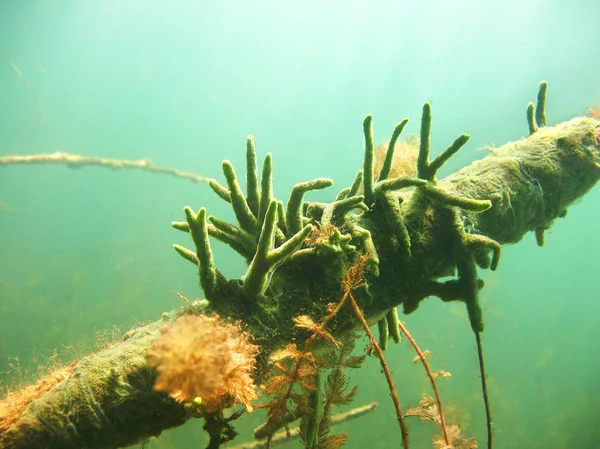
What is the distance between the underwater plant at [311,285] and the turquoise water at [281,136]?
5.33 metres

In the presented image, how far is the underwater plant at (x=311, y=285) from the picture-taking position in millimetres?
1475

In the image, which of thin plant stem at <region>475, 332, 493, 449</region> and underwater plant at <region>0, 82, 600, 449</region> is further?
thin plant stem at <region>475, 332, 493, 449</region>

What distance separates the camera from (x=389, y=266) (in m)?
2.23

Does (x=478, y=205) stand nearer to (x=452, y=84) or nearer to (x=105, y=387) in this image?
(x=105, y=387)

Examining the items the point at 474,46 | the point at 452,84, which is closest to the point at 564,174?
the point at 474,46

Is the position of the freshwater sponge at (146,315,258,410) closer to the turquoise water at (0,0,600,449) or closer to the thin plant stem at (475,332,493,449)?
the thin plant stem at (475,332,493,449)

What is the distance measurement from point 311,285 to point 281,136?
92060mm

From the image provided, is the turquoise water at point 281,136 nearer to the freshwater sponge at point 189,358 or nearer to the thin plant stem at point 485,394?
the thin plant stem at point 485,394

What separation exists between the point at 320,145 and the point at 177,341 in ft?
291

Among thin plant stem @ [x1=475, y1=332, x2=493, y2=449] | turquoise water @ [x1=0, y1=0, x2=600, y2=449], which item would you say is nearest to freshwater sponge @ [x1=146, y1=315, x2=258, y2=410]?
thin plant stem @ [x1=475, y1=332, x2=493, y2=449]

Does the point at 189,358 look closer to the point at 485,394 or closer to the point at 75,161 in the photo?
the point at 485,394

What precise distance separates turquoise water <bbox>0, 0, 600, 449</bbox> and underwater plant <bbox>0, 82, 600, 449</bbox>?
17.5 ft

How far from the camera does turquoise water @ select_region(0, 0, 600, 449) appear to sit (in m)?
24.2

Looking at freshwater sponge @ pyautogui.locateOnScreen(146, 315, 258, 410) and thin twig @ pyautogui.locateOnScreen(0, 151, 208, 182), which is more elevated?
thin twig @ pyautogui.locateOnScreen(0, 151, 208, 182)
